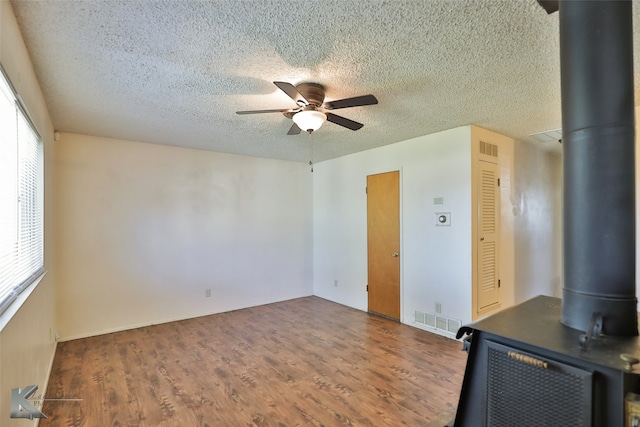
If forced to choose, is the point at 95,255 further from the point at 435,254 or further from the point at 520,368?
the point at 520,368

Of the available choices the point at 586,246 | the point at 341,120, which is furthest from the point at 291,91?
the point at 586,246

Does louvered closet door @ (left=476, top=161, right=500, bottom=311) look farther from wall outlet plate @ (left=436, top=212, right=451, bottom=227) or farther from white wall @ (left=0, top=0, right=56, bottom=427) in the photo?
white wall @ (left=0, top=0, right=56, bottom=427)

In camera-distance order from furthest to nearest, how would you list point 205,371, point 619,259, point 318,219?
point 318,219, point 205,371, point 619,259

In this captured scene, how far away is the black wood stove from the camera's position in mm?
1206

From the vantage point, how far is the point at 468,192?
11.5 feet

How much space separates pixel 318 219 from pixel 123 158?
3076 millimetres

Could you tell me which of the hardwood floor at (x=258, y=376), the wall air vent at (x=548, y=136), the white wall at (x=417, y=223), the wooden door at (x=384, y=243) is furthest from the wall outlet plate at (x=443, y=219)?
the wall air vent at (x=548, y=136)

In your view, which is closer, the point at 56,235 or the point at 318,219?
the point at 56,235

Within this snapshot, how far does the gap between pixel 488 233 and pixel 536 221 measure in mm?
1523

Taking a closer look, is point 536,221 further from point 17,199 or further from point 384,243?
point 17,199

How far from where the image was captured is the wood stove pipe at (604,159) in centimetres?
126

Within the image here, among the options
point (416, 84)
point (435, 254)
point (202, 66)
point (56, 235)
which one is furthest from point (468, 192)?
point (56, 235)

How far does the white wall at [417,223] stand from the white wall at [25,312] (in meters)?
3.65

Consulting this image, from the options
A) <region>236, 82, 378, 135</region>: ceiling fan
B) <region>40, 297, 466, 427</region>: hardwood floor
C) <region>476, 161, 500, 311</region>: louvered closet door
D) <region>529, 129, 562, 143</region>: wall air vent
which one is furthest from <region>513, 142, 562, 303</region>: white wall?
<region>236, 82, 378, 135</region>: ceiling fan
